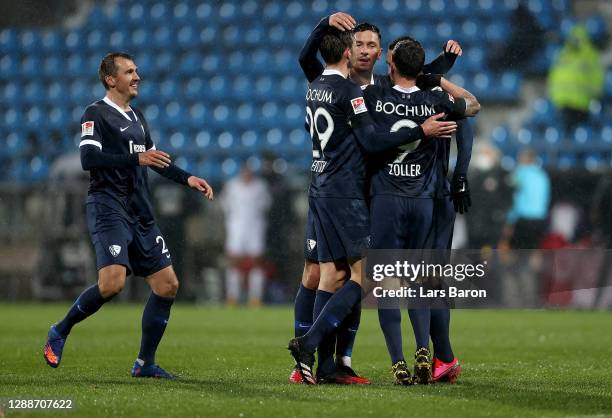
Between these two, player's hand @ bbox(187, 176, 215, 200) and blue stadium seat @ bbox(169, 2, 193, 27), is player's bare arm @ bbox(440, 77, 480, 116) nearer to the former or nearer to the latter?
player's hand @ bbox(187, 176, 215, 200)

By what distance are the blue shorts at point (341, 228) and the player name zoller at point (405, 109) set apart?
1.88 feet

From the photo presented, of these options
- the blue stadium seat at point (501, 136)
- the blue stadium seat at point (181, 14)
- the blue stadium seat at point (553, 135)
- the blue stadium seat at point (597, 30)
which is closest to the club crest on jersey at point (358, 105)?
the blue stadium seat at point (501, 136)

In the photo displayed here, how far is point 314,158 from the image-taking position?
7.06 m

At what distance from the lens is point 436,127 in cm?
666

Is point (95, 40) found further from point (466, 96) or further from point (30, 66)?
point (466, 96)

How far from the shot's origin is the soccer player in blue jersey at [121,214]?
7234mm

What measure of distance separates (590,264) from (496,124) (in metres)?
4.30

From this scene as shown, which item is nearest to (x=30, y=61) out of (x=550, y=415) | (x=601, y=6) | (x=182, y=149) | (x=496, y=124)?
(x=182, y=149)

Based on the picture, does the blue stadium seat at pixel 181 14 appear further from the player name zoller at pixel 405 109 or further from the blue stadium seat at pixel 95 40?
the player name zoller at pixel 405 109

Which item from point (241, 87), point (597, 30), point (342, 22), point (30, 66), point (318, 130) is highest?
point (597, 30)

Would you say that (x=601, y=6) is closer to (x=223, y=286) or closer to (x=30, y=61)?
(x=223, y=286)

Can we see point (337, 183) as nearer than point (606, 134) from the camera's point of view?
Yes

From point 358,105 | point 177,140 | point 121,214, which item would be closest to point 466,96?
point 358,105

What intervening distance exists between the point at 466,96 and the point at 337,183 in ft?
3.19
